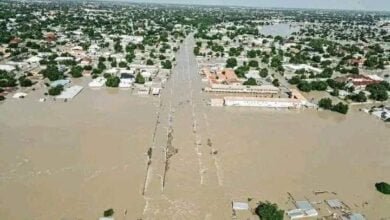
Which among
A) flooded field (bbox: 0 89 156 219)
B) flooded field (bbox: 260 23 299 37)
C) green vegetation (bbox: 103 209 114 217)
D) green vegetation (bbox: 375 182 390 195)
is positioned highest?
green vegetation (bbox: 375 182 390 195)

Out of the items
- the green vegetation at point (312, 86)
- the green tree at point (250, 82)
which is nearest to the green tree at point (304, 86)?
the green vegetation at point (312, 86)

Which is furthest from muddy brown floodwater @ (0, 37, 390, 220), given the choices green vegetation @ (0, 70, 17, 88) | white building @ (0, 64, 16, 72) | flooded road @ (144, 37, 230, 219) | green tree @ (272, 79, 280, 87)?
white building @ (0, 64, 16, 72)

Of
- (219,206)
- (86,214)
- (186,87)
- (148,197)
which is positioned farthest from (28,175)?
(186,87)

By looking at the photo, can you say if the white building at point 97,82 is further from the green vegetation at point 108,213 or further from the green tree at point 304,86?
Result: the green vegetation at point 108,213

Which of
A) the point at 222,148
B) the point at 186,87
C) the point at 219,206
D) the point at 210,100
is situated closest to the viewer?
the point at 219,206

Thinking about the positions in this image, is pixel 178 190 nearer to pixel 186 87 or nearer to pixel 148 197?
pixel 148 197

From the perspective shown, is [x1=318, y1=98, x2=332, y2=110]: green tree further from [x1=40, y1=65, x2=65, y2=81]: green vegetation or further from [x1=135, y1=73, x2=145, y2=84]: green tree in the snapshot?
[x1=40, y1=65, x2=65, y2=81]: green vegetation
